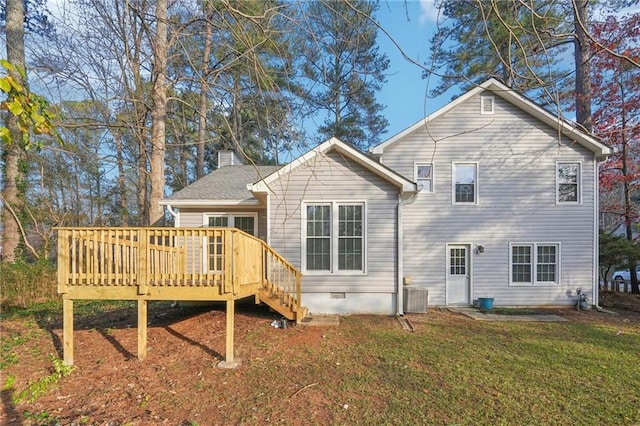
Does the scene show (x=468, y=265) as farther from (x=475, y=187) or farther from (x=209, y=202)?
(x=209, y=202)

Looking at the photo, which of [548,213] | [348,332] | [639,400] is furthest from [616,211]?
[348,332]

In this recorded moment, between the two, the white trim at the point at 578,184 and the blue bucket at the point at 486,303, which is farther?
the white trim at the point at 578,184

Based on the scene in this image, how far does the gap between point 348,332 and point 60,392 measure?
187 inches

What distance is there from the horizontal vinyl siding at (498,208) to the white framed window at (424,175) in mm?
161

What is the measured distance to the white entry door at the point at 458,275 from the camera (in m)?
10.2

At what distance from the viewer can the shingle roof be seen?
895cm

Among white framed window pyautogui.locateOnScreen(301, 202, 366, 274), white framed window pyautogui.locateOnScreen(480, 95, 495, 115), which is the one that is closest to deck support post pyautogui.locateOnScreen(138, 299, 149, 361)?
white framed window pyautogui.locateOnScreen(301, 202, 366, 274)

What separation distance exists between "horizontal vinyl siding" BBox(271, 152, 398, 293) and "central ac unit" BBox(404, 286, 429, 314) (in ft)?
2.59

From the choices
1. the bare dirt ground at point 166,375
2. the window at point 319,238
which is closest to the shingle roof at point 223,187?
the window at point 319,238

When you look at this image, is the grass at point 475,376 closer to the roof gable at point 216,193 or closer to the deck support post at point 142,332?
the deck support post at point 142,332

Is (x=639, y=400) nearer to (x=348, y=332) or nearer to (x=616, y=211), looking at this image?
(x=348, y=332)

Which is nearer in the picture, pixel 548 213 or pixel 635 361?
pixel 635 361

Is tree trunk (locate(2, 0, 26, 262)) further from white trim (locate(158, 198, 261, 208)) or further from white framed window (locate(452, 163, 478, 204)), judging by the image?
white framed window (locate(452, 163, 478, 204))

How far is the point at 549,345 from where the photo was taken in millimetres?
6211
